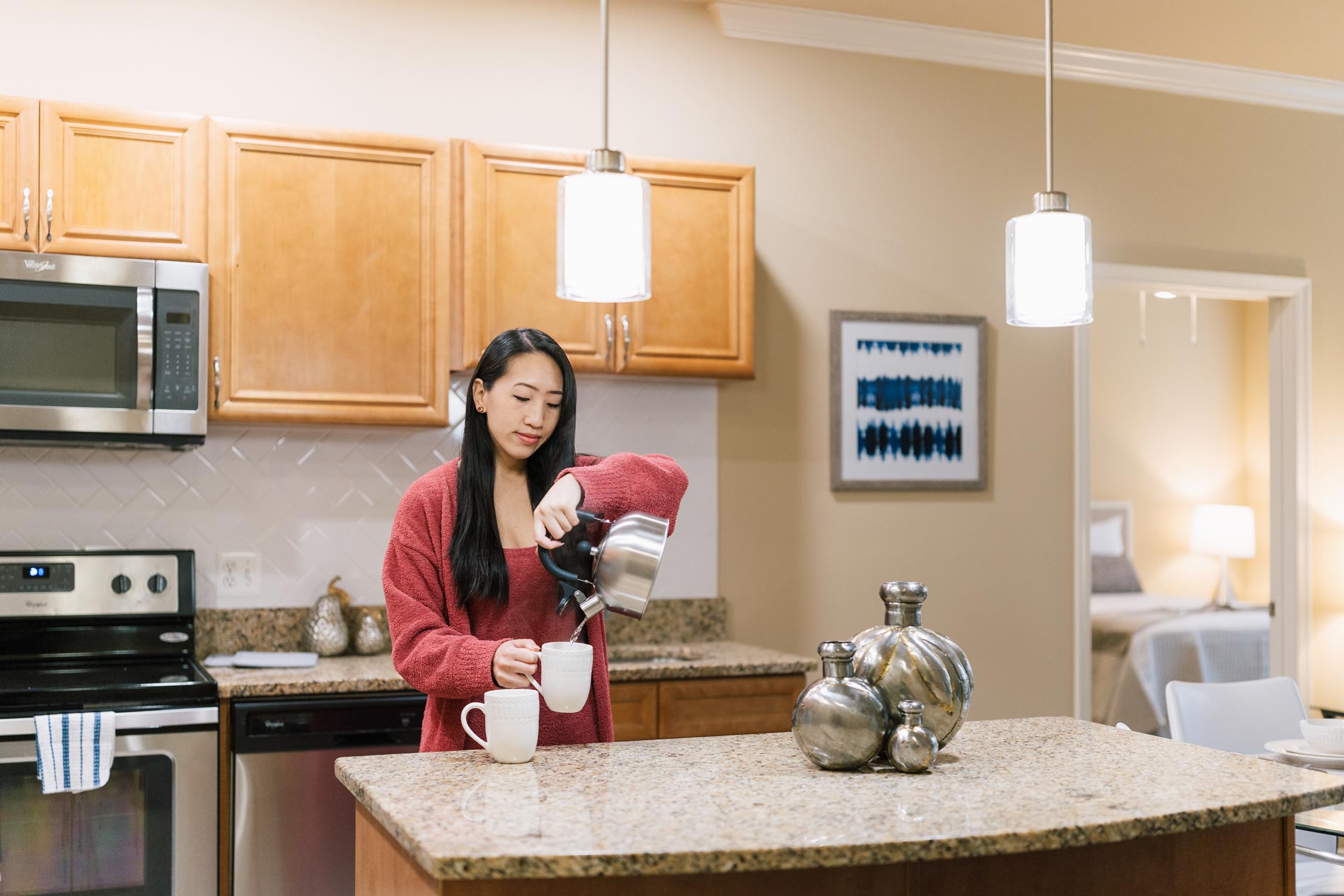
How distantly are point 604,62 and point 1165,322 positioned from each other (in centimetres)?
684

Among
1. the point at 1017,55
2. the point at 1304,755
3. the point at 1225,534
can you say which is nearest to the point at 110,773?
the point at 1304,755

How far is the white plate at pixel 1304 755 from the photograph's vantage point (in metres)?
2.48

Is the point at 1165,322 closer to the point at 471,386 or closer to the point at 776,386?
the point at 776,386

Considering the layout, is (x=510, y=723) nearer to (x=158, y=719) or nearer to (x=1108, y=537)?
(x=158, y=719)

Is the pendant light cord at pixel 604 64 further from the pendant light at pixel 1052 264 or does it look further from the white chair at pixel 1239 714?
the white chair at pixel 1239 714

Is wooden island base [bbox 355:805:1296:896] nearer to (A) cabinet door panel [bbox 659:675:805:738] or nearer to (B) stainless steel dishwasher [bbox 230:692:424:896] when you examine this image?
(B) stainless steel dishwasher [bbox 230:692:424:896]

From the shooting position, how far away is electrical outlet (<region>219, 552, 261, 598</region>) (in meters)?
3.35

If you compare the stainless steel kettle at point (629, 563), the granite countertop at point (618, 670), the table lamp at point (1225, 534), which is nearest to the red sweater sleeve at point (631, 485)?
the stainless steel kettle at point (629, 563)

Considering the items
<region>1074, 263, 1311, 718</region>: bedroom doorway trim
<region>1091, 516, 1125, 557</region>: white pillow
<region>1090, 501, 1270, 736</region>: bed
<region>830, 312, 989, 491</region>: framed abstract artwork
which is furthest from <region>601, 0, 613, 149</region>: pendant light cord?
<region>1091, 516, 1125, 557</region>: white pillow

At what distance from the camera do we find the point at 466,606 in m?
2.07

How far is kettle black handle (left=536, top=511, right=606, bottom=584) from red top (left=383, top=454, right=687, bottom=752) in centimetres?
7

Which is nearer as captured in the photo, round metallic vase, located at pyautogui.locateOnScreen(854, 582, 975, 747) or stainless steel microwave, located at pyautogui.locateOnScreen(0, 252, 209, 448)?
round metallic vase, located at pyautogui.locateOnScreen(854, 582, 975, 747)

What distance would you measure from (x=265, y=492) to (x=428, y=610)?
159cm

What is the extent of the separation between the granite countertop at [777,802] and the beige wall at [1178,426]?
6.15 m
